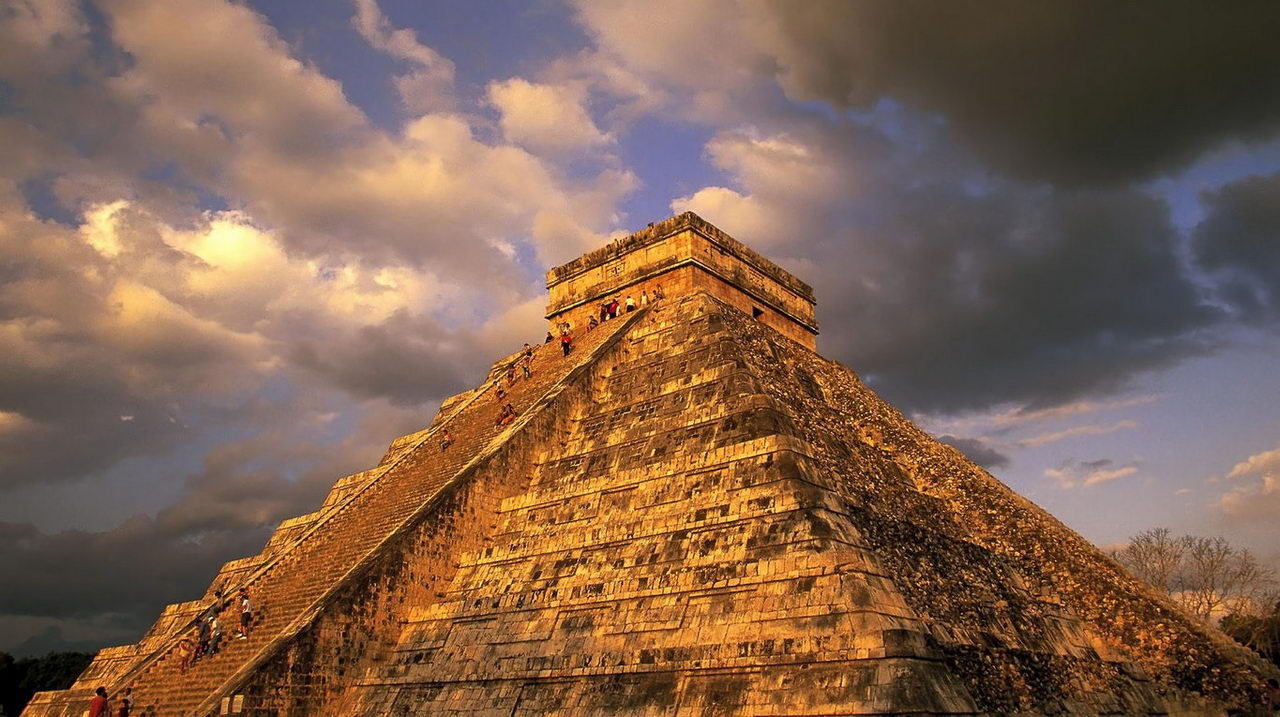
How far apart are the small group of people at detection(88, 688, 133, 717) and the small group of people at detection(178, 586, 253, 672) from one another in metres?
0.76

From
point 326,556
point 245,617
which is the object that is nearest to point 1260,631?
point 326,556

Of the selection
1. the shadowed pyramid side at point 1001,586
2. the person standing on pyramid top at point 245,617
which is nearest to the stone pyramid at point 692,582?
the shadowed pyramid side at point 1001,586

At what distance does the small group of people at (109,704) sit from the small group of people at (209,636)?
29.8 inches

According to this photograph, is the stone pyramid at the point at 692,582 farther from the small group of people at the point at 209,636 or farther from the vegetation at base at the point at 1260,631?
the vegetation at base at the point at 1260,631

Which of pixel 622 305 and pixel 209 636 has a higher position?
pixel 622 305

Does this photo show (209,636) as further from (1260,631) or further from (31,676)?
(31,676)

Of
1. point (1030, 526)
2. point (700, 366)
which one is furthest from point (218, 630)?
point (1030, 526)

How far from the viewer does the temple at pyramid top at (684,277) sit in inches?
762

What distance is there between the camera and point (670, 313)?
16.8 metres

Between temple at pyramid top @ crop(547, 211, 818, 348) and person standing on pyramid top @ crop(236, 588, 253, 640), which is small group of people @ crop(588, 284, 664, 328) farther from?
person standing on pyramid top @ crop(236, 588, 253, 640)

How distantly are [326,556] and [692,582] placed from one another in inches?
292

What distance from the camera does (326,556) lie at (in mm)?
15023

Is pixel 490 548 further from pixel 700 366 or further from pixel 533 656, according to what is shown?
pixel 700 366

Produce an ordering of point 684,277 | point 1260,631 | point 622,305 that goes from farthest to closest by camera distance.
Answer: point 1260,631 < point 622,305 < point 684,277
